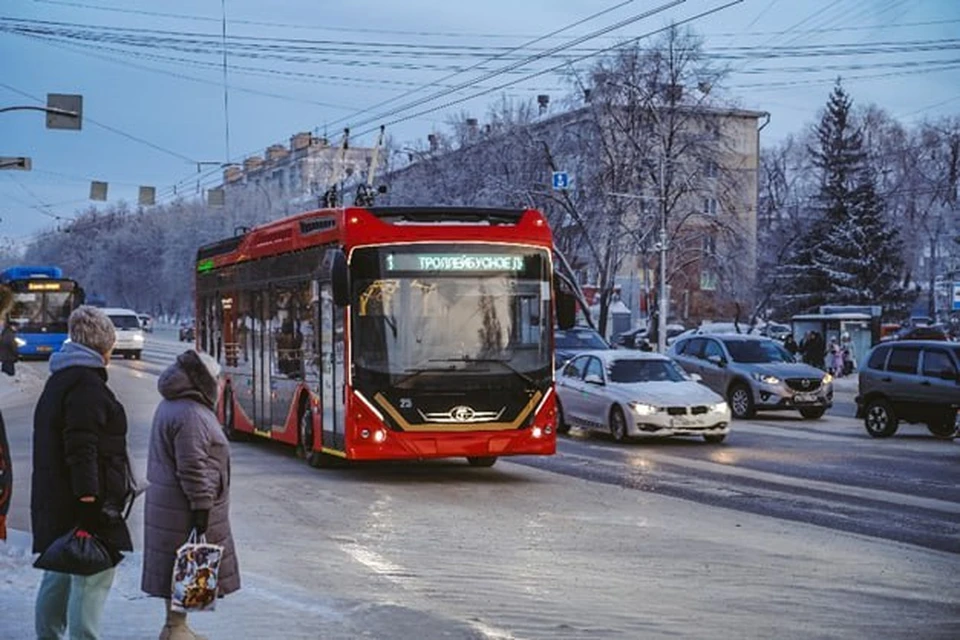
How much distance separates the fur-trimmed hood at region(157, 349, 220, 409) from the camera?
22.9ft

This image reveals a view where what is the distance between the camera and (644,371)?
2378cm

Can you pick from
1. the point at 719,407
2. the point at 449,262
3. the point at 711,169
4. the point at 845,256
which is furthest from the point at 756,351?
the point at 845,256

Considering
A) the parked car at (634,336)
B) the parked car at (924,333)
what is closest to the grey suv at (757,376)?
the parked car at (924,333)

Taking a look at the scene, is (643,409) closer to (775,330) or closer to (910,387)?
(910,387)

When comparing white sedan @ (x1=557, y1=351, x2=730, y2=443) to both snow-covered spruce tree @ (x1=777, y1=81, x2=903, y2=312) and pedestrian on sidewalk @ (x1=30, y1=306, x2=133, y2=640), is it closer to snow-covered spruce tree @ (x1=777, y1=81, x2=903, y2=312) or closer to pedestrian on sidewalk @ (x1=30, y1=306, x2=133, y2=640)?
pedestrian on sidewalk @ (x1=30, y1=306, x2=133, y2=640)

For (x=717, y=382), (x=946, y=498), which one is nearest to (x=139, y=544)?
(x=946, y=498)

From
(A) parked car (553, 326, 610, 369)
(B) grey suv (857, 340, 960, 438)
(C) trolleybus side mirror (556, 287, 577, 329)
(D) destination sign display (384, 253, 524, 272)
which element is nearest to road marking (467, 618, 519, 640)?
(D) destination sign display (384, 253, 524, 272)

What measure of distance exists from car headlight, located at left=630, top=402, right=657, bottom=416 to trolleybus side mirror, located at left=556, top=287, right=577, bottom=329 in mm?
5774

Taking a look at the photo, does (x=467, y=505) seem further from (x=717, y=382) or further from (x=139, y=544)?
(x=717, y=382)

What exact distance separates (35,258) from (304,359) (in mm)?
143704

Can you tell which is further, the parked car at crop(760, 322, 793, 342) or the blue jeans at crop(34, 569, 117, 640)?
the parked car at crop(760, 322, 793, 342)

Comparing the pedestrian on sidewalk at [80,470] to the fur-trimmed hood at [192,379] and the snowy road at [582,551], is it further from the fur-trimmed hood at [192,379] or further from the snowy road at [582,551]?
the snowy road at [582,551]

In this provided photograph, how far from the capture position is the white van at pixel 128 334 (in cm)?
6250

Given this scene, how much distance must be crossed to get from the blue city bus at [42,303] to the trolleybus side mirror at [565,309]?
4085 centimetres
